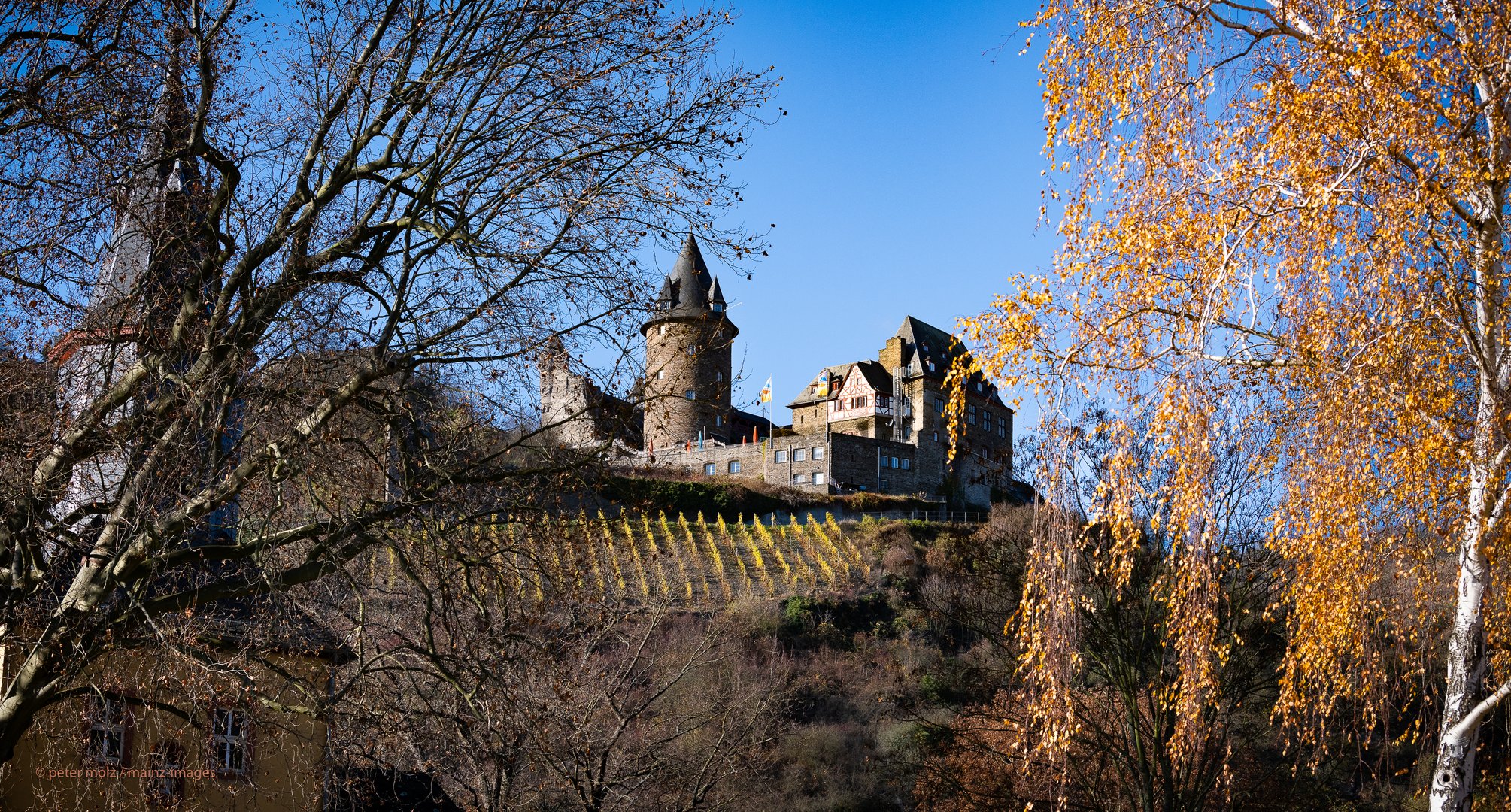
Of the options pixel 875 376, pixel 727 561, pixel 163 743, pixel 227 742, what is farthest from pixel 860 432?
pixel 163 743

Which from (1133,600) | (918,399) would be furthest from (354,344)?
(918,399)

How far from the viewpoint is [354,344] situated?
7.11 meters

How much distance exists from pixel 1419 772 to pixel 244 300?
18.8 m

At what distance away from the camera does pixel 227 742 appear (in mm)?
8820

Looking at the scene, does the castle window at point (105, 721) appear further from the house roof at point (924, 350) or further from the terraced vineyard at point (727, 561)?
the house roof at point (924, 350)

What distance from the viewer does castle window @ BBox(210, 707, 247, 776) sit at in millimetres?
7988

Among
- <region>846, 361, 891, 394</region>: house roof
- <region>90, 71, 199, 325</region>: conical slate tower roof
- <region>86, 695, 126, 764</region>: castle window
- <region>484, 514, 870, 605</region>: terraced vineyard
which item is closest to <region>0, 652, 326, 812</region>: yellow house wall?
<region>86, 695, 126, 764</region>: castle window

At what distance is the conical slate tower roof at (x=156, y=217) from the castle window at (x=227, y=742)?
8.69 feet

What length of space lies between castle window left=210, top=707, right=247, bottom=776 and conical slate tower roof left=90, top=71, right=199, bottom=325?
2.65 metres

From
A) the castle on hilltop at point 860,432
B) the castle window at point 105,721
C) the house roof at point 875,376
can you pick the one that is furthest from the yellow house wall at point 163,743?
the house roof at point 875,376

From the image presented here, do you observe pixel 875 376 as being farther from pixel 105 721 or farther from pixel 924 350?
pixel 105 721

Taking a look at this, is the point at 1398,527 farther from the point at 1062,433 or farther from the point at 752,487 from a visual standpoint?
the point at 752,487

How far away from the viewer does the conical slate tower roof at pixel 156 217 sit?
655 centimetres

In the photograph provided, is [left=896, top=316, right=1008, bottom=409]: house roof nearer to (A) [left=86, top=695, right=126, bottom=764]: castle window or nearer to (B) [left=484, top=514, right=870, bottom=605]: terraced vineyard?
(B) [left=484, top=514, right=870, bottom=605]: terraced vineyard
